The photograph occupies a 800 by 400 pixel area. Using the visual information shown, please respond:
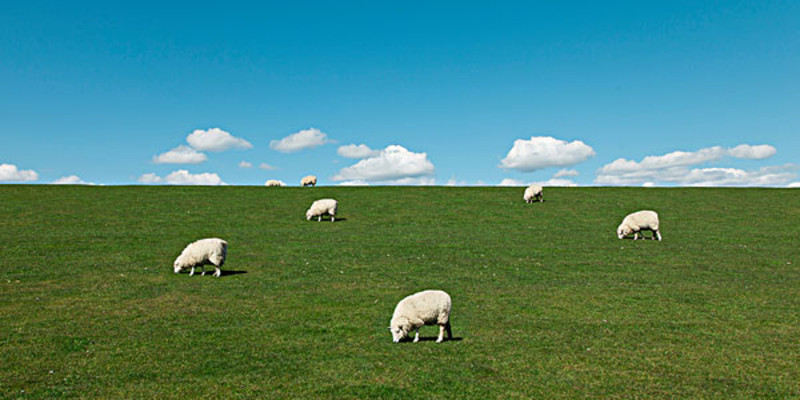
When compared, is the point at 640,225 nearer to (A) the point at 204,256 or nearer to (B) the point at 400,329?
(B) the point at 400,329

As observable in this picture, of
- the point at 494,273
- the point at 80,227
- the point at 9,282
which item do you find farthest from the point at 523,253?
the point at 80,227

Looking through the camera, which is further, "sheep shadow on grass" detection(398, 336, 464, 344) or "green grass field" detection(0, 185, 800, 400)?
"sheep shadow on grass" detection(398, 336, 464, 344)

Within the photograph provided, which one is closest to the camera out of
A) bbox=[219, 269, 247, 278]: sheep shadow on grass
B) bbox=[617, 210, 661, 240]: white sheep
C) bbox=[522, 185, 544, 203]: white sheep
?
bbox=[219, 269, 247, 278]: sheep shadow on grass

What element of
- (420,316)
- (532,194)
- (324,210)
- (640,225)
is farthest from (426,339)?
(532,194)

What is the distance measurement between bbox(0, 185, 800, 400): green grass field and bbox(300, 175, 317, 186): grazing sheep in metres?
26.3

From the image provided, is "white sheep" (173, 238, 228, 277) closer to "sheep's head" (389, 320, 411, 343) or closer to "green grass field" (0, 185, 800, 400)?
"green grass field" (0, 185, 800, 400)

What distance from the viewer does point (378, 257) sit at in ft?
75.6

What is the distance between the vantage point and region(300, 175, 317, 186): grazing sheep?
2410 inches

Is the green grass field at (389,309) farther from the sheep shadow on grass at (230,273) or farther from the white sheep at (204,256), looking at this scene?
the white sheep at (204,256)

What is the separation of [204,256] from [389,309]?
29.9 ft

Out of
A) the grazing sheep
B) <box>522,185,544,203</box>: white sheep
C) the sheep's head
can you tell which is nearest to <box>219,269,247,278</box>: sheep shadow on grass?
the sheep's head

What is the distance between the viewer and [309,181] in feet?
201

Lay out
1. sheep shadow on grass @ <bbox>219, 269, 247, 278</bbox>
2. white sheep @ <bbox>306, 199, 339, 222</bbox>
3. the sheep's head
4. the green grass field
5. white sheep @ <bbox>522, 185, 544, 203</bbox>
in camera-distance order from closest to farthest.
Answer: the green grass field < the sheep's head < sheep shadow on grass @ <bbox>219, 269, 247, 278</bbox> < white sheep @ <bbox>306, 199, 339, 222</bbox> < white sheep @ <bbox>522, 185, 544, 203</bbox>

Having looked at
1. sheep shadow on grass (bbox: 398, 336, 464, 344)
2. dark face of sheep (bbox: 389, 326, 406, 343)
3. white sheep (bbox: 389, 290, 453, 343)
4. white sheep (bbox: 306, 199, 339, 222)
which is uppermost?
white sheep (bbox: 306, 199, 339, 222)
